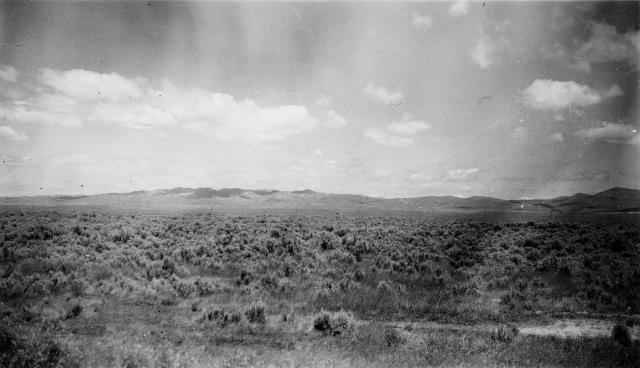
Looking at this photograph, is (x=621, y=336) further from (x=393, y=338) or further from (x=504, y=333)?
(x=393, y=338)

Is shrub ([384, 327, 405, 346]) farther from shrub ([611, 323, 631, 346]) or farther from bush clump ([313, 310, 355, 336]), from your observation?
shrub ([611, 323, 631, 346])

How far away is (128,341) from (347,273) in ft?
32.9

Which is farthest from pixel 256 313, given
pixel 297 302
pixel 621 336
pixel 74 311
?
pixel 621 336

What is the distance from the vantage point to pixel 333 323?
1000 cm

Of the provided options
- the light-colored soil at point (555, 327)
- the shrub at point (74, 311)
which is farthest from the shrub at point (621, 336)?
the shrub at point (74, 311)

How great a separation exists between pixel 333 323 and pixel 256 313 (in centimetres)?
238

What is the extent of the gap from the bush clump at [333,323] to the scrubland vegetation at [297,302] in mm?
39

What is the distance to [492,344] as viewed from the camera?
29.5 feet

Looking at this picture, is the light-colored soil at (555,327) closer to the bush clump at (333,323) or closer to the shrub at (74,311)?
the bush clump at (333,323)

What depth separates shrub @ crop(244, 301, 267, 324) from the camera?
33.6ft

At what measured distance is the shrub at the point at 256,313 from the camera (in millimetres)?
10234

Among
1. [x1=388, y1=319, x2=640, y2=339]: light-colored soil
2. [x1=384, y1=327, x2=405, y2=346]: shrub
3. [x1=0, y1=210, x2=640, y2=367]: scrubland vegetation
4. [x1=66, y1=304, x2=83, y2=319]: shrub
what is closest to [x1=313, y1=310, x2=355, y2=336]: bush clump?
[x1=0, y1=210, x2=640, y2=367]: scrubland vegetation

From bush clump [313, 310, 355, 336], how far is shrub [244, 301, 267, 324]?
1.58 metres

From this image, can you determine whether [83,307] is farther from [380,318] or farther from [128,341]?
[380,318]
